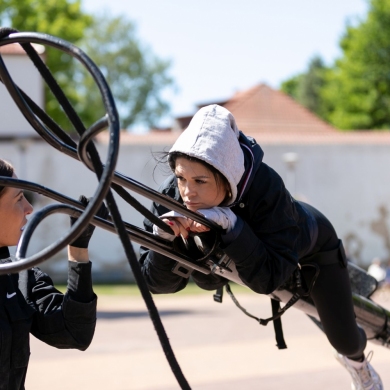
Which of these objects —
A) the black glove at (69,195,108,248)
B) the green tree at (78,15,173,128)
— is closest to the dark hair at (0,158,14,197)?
the black glove at (69,195,108,248)

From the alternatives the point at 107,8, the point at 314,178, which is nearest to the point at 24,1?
the point at 314,178

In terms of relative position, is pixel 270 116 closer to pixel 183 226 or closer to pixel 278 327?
pixel 278 327

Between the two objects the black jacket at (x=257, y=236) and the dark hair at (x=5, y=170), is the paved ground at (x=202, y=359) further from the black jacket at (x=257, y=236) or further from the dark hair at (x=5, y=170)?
the dark hair at (x=5, y=170)

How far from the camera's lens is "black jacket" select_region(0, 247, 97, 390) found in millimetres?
2482

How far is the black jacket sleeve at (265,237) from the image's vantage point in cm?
266

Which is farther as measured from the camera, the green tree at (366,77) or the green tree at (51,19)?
the green tree at (366,77)

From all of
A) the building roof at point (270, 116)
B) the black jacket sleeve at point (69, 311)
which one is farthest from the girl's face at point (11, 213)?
the building roof at point (270, 116)

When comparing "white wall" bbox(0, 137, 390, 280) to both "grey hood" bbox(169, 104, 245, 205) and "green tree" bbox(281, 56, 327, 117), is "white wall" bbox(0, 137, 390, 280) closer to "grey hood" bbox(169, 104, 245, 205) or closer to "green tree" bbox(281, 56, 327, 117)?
"grey hood" bbox(169, 104, 245, 205)

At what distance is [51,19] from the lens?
26.8 m

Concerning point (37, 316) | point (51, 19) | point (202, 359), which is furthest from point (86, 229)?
point (51, 19)

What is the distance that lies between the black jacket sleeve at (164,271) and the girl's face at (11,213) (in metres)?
0.61

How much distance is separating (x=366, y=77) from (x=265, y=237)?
29594mm

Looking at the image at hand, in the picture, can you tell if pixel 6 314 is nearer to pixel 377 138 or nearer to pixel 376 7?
pixel 377 138

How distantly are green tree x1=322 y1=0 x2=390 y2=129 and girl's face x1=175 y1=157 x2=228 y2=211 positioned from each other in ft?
96.2
